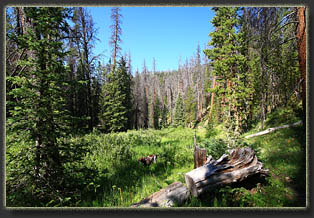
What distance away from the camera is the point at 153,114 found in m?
34.2

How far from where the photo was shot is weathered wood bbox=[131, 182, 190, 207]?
202 centimetres

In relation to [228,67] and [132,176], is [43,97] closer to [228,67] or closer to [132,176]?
[132,176]

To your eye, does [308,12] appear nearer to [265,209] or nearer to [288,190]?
[288,190]

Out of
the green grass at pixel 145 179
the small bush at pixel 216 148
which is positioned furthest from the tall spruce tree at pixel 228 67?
the green grass at pixel 145 179

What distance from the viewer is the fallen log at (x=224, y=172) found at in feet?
7.59

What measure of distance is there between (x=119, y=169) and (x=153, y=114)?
1210 inches

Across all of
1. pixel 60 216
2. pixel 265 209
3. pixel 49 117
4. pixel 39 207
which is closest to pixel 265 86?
pixel 265 209

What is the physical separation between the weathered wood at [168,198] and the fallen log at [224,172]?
0.73ft

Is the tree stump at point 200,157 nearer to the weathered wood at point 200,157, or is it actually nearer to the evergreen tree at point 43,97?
the weathered wood at point 200,157

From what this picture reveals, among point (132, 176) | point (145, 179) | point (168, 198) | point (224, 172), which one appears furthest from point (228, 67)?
point (168, 198)

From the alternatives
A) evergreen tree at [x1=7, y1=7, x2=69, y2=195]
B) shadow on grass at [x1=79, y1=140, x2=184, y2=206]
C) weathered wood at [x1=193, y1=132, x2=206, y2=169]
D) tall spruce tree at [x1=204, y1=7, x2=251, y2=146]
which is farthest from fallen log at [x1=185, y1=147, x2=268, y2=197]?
tall spruce tree at [x1=204, y1=7, x2=251, y2=146]

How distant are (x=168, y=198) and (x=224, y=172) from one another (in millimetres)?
1162

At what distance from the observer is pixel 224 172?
2521mm

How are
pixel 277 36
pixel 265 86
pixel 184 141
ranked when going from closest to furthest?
pixel 277 36 → pixel 265 86 → pixel 184 141
